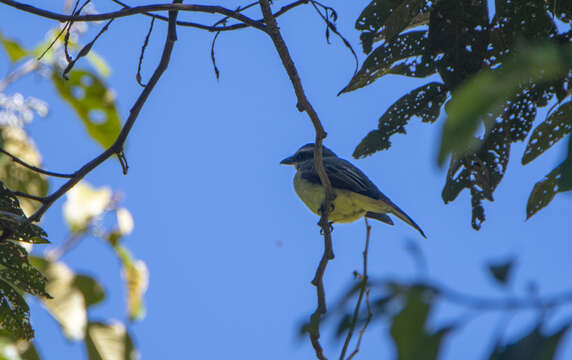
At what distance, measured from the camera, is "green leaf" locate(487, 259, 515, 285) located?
2.96ft

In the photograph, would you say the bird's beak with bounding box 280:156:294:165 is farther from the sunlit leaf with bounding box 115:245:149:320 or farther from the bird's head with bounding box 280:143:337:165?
the sunlit leaf with bounding box 115:245:149:320

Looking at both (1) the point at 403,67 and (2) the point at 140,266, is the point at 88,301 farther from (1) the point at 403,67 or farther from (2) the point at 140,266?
(1) the point at 403,67

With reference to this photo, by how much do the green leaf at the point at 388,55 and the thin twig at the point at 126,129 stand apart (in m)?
0.84

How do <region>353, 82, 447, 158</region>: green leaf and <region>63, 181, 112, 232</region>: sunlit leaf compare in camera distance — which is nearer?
<region>353, 82, 447, 158</region>: green leaf

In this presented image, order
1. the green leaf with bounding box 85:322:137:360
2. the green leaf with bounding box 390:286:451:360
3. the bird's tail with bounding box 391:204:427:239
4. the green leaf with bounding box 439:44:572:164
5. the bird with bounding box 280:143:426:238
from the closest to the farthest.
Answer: the green leaf with bounding box 439:44:572:164, the green leaf with bounding box 390:286:451:360, the green leaf with bounding box 85:322:137:360, the bird's tail with bounding box 391:204:427:239, the bird with bounding box 280:143:426:238

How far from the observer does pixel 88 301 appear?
143 inches

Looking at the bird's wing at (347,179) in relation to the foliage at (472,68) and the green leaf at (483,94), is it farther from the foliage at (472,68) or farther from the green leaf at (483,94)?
the green leaf at (483,94)

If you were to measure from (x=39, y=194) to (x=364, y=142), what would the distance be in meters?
1.52

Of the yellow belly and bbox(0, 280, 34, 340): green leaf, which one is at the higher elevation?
the yellow belly

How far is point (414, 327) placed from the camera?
2.95 feet

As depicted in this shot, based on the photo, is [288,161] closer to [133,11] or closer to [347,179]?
[347,179]

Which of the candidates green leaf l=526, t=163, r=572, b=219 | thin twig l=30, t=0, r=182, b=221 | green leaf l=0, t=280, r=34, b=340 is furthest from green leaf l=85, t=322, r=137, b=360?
green leaf l=526, t=163, r=572, b=219

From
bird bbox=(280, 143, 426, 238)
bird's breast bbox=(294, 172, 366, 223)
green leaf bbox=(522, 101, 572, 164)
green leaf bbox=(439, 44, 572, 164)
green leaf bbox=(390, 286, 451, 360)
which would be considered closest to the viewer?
green leaf bbox=(439, 44, 572, 164)

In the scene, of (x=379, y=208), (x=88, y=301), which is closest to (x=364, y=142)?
(x=88, y=301)
